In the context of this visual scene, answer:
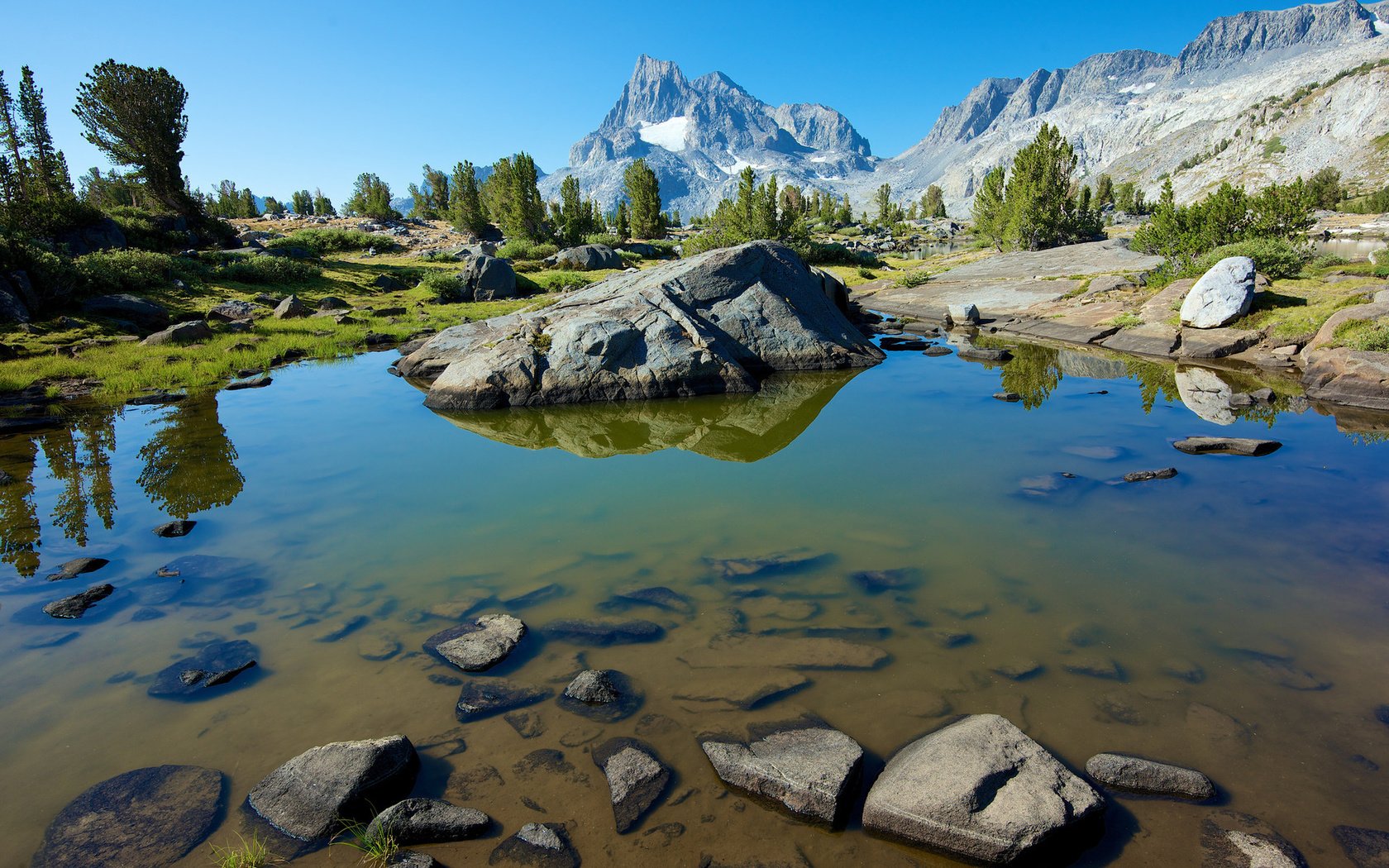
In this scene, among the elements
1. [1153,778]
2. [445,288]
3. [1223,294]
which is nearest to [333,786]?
[1153,778]

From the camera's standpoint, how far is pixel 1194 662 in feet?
18.3

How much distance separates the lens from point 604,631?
20.6ft

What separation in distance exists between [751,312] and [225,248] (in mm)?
40349

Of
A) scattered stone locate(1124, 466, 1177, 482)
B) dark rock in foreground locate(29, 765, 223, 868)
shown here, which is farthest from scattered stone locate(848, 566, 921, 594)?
dark rock in foreground locate(29, 765, 223, 868)

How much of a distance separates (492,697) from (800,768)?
2628mm

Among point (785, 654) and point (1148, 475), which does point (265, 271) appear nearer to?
point (785, 654)

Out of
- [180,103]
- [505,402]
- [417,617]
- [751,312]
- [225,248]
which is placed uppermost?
[180,103]

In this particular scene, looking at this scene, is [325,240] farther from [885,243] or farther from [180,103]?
[885,243]

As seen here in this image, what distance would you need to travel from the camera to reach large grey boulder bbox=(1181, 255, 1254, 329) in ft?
63.6

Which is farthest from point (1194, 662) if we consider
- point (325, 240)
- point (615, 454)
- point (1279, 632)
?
point (325, 240)

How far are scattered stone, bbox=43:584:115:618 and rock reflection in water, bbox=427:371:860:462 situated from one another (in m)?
6.64

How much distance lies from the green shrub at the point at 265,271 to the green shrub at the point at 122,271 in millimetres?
2427

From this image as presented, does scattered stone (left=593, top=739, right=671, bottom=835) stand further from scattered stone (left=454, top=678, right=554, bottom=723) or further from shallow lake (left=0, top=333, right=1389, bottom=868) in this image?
scattered stone (left=454, top=678, right=554, bottom=723)

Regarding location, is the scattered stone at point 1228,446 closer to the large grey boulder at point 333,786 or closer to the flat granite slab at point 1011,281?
the large grey boulder at point 333,786
